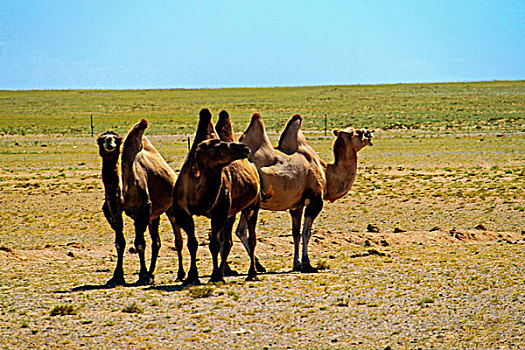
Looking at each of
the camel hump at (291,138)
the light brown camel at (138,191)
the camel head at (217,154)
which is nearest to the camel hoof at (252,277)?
the light brown camel at (138,191)

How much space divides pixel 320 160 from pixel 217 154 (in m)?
4.31

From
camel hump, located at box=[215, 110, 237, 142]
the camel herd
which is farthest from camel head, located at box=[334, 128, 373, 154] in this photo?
camel hump, located at box=[215, 110, 237, 142]

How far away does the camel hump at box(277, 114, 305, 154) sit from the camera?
42.3 ft

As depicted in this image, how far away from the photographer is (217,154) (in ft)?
31.9

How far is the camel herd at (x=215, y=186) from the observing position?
997cm

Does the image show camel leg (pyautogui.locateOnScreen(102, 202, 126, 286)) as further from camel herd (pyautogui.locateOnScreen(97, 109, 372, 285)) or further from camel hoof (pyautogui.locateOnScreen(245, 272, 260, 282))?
camel hoof (pyautogui.locateOnScreen(245, 272, 260, 282))

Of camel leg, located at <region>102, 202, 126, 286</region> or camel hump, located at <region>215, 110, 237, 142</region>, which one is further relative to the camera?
camel hump, located at <region>215, 110, 237, 142</region>

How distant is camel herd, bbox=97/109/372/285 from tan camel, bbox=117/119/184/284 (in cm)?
1

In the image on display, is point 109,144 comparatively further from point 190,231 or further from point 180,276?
point 180,276

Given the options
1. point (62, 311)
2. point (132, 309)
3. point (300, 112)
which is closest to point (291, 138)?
point (132, 309)

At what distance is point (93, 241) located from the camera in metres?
15.7

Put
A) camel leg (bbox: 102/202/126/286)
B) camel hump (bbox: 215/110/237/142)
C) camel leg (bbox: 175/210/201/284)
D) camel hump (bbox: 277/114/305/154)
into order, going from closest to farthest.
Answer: camel leg (bbox: 175/210/201/284) → camel leg (bbox: 102/202/126/286) → camel hump (bbox: 215/110/237/142) → camel hump (bbox: 277/114/305/154)

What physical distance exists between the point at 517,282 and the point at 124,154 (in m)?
5.97

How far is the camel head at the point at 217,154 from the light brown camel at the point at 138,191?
45.4 inches
